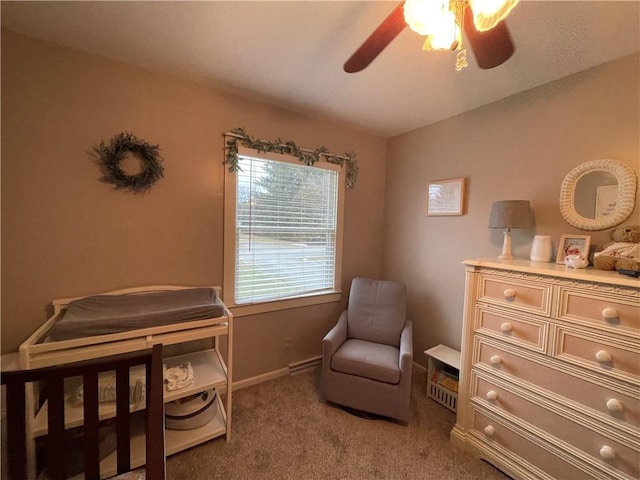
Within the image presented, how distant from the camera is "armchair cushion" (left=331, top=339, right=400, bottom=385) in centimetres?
182

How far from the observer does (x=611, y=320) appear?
1.18 m

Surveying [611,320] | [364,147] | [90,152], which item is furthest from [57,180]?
[611,320]

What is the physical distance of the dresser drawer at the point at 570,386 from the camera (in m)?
1.14

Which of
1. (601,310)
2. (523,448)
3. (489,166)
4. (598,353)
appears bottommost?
(523,448)

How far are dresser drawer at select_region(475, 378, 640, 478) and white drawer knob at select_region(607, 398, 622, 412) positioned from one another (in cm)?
13

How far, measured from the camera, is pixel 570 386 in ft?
4.24

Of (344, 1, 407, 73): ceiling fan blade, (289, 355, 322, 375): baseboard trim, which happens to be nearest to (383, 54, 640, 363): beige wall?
(289, 355, 322, 375): baseboard trim

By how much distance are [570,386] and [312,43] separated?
7.47ft

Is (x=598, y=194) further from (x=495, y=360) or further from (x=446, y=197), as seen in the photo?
(x=495, y=360)

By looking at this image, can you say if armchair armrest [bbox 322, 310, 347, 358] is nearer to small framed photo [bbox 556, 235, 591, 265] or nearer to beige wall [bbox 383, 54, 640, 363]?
beige wall [bbox 383, 54, 640, 363]

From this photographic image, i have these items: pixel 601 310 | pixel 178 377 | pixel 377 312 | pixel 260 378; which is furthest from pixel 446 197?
pixel 178 377

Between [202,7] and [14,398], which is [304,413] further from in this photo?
[202,7]

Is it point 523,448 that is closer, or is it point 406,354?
point 523,448

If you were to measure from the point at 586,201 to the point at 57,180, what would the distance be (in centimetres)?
326
